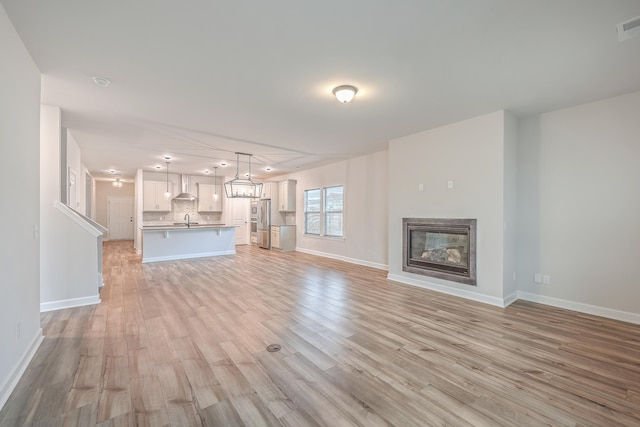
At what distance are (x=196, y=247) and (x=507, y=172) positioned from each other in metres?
7.62

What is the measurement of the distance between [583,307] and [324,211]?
5.90 meters

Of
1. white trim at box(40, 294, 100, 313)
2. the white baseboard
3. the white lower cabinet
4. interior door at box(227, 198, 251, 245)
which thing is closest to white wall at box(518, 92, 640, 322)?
the white baseboard

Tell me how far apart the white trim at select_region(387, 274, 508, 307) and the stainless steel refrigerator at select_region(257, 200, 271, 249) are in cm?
545

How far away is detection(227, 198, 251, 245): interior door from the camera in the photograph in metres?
10.9

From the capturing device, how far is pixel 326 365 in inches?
91.7

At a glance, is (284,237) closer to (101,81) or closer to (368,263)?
(368,263)

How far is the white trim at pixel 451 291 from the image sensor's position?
3934mm

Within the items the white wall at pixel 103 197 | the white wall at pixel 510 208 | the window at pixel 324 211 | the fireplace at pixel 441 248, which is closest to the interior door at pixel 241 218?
the window at pixel 324 211

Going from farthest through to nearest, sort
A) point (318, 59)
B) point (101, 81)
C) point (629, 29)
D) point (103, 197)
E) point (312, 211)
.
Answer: point (103, 197)
point (312, 211)
point (101, 81)
point (318, 59)
point (629, 29)

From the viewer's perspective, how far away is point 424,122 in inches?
172

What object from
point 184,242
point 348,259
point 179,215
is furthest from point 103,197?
point 348,259

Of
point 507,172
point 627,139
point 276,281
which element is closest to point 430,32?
point 507,172

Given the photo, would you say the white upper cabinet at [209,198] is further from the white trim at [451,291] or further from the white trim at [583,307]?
the white trim at [583,307]

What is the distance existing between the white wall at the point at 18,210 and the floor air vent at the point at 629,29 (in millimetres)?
4608
